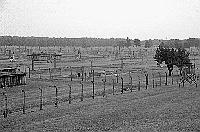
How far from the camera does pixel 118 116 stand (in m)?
24.5

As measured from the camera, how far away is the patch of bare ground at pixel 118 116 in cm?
2122

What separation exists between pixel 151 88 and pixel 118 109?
513 inches

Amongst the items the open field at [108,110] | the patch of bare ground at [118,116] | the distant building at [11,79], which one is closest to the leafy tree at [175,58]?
the open field at [108,110]

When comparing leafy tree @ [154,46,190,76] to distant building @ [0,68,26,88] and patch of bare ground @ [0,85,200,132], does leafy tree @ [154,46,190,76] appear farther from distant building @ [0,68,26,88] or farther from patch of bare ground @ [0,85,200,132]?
distant building @ [0,68,26,88]

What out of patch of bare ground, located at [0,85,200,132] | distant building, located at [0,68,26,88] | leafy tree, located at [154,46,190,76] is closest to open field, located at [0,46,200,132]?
patch of bare ground, located at [0,85,200,132]

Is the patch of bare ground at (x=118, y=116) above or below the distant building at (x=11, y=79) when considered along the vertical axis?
below

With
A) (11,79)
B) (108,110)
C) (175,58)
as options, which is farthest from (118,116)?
(175,58)

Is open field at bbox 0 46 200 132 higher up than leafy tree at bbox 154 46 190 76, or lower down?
lower down

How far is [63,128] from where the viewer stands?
829 inches

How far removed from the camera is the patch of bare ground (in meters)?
21.2

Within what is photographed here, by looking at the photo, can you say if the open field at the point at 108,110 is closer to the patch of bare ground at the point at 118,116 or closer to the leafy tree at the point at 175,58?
the patch of bare ground at the point at 118,116

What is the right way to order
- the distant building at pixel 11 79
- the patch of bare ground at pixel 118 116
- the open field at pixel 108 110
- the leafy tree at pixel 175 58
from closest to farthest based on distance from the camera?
the patch of bare ground at pixel 118 116
the open field at pixel 108 110
the distant building at pixel 11 79
the leafy tree at pixel 175 58

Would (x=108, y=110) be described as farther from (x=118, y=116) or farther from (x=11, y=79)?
(x=11, y=79)

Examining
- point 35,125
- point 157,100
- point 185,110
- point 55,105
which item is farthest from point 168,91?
point 35,125
